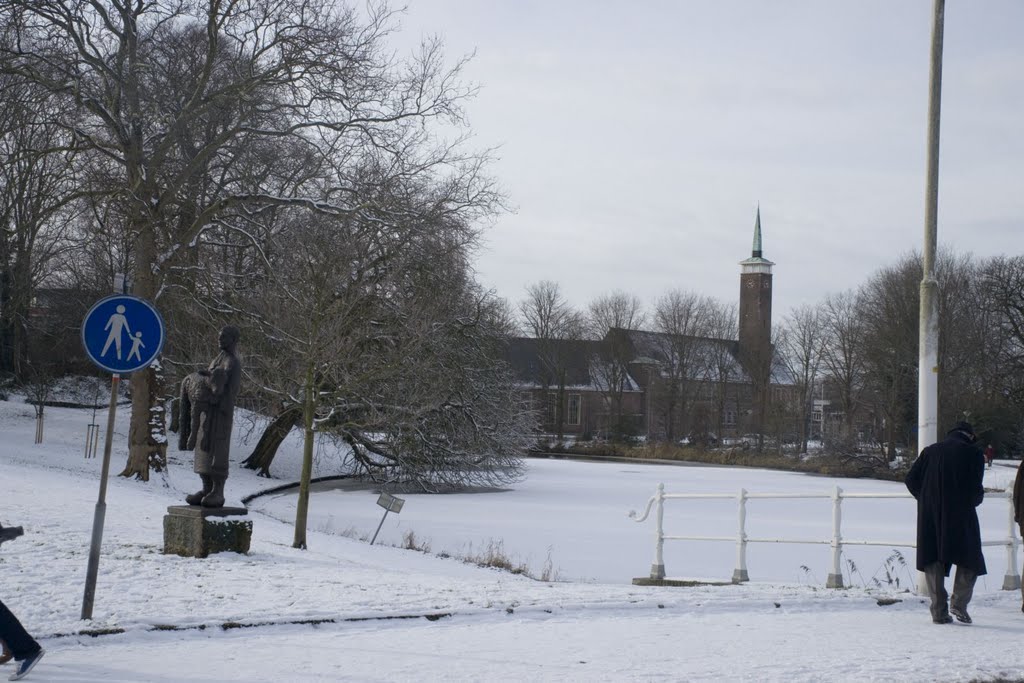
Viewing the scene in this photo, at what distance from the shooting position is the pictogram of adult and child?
7766mm

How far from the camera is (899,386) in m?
49.2

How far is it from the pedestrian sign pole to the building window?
277 ft

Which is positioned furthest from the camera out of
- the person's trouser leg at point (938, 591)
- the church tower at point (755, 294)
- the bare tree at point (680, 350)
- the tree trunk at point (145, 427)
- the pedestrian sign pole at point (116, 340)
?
the church tower at point (755, 294)

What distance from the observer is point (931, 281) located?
11273 mm

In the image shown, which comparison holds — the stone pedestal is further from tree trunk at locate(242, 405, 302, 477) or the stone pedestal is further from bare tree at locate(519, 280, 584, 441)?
bare tree at locate(519, 280, 584, 441)

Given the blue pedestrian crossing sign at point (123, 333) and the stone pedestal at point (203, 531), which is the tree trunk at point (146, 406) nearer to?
the stone pedestal at point (203, 531)

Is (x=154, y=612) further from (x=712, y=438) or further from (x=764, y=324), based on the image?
(x=764, y=324)

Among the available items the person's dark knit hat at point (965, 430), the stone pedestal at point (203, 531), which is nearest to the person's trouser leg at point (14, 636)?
the stone pedestal at point (203, 531)

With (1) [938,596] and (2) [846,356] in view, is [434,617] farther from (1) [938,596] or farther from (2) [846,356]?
(2) [846,356]

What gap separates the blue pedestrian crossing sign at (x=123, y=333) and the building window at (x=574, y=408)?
8436 cm

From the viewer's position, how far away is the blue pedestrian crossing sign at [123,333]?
25.2ft

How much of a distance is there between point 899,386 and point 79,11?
38.9 m

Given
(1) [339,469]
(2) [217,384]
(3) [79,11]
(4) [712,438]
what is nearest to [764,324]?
(4) [712,438]

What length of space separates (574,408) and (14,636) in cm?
8856
